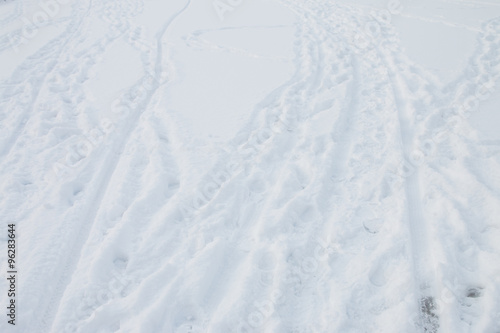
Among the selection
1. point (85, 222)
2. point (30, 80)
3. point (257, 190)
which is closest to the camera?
point (85, 222)

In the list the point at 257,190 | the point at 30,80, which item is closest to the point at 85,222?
the point at 257,190

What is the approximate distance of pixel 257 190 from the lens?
A: 10.7 ft

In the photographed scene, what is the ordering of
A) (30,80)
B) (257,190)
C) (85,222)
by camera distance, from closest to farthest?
1. (85,222)
2. (257,190)
3. (30,80)

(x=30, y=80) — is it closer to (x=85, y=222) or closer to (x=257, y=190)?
(x=85, y=222)

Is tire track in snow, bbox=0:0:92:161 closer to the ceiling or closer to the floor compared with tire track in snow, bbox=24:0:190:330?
closer to the ceiling

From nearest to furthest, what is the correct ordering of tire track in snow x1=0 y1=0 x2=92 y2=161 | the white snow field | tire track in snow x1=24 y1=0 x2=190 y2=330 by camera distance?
the white snow field
tire track in snow x1=24 y1=0 x2=190 y2=330
tire track in snow x1=0 y1=0 x2=92 y2=161

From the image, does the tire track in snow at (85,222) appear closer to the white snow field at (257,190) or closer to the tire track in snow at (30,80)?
the white snow field at (257,190)

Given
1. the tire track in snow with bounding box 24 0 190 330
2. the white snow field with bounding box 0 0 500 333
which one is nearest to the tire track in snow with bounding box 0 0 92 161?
the white snow field with bounding box 0 0 500 333

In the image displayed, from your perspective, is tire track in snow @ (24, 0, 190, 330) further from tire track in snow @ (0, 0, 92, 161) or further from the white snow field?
tire track in snow @ (0, 0, 92, 161)

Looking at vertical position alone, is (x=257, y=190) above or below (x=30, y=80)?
below

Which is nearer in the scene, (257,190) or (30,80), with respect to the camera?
(257,190)

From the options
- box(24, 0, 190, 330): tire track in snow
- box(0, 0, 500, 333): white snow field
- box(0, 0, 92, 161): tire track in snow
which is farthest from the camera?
box(0, 0, 92, 161): tire track in snow

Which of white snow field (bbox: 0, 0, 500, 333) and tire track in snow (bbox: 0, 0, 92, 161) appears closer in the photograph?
white snow field (bbox: 0, 0, 500, 333)

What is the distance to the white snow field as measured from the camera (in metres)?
2.32
